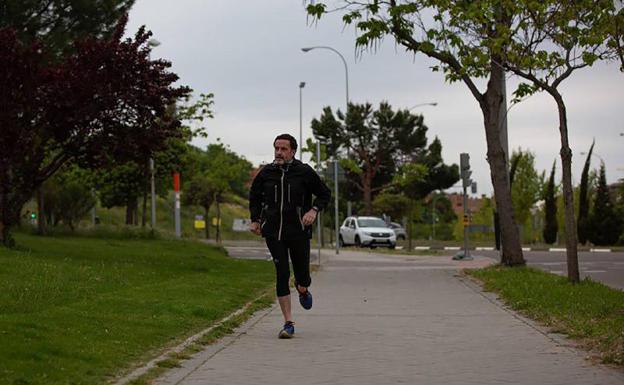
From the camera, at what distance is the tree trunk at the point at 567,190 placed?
1561cm

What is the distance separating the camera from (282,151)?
1041cm

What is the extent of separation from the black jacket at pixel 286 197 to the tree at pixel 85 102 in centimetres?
1092

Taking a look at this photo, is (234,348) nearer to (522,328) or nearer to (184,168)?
(522,328)

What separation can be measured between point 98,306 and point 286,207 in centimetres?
276

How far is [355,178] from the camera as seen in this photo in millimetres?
81688

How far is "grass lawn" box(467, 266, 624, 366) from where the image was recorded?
9305 millimetres

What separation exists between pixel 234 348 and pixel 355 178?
7232 cm

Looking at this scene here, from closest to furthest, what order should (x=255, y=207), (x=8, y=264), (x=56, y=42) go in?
1. (x=255, y=207)
2. (x=8, y=264)
3. (x=56, y=42)

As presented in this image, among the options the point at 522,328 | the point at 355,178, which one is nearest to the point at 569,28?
the point at 522,328

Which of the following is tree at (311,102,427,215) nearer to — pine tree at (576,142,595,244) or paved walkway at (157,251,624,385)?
pine tree at (576,142,595,244)

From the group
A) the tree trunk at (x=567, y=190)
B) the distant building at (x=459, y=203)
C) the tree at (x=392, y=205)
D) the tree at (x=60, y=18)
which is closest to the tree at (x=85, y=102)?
the tree at (x=60, y=18)

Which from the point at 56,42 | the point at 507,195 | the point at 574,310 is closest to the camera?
the point at 574,310

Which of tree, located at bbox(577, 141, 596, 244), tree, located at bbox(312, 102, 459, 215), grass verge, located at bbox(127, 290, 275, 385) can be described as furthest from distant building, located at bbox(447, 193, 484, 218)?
grass verge, located at bbox(127, 290, 275, 385)

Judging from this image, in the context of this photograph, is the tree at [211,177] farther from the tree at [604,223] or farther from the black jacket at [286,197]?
the black jacket at [286,197]
